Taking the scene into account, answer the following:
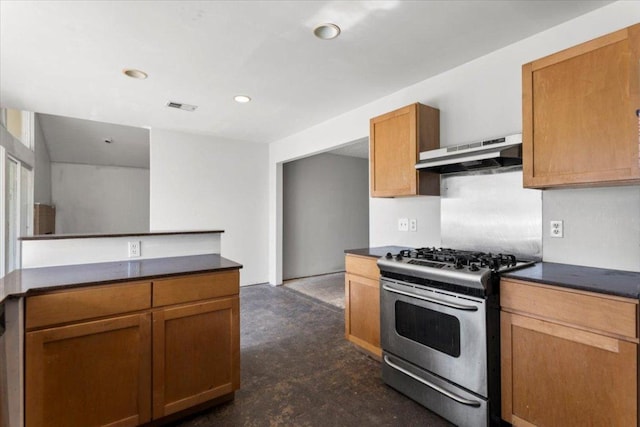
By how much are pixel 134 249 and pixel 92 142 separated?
509cm

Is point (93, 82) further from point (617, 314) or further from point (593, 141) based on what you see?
point (617, 314)

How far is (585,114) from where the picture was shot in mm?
1679

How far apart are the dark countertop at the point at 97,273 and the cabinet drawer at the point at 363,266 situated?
1.16 metres

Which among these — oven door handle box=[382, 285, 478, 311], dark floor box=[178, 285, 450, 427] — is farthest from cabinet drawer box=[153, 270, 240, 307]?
oven door handle box=[382, 285, 478, 311]

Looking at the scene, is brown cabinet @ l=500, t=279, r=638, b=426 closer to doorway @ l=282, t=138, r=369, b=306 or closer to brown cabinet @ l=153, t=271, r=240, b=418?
brown cabinet @ l=153, t=271, r=240, b=418

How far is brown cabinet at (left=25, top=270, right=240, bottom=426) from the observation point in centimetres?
151

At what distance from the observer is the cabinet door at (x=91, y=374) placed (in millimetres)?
1493

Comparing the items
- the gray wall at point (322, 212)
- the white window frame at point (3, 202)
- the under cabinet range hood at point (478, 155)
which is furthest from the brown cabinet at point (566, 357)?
the white window frame at point (3, 202)

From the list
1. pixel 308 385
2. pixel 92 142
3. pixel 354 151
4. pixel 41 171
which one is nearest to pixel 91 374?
pixel 308 385

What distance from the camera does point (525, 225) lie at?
2.21m

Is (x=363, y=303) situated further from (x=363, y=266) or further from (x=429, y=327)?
(x=429, y=327)

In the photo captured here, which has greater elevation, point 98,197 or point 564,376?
point 98,197

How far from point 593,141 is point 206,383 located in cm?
262

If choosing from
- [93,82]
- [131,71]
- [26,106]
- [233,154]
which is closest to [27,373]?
[131,71]
